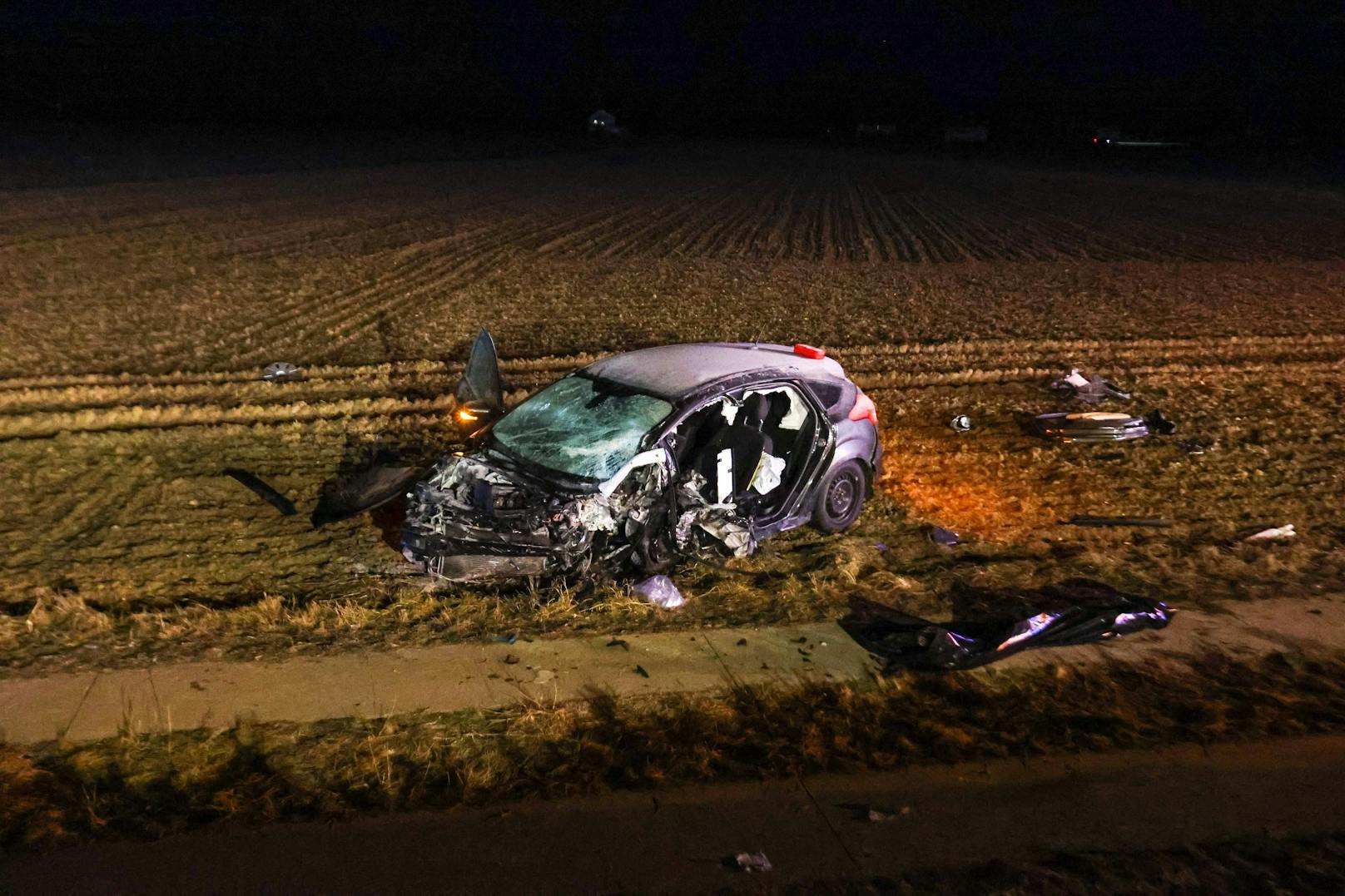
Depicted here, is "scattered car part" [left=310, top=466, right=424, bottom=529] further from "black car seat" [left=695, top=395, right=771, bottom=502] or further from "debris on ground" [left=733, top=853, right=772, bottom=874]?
"debris on ground" [left=733, top=853, right=772, bottom=874]

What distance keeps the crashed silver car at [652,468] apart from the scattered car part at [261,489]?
5.45 feet

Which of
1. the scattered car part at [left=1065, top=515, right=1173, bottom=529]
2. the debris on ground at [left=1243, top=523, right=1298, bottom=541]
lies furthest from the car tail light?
the debris on ground at [left=1243, top=523, right=1298, bottom=541]

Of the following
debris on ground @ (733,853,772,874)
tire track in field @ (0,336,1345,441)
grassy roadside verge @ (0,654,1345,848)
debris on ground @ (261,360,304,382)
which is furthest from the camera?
debris on ground @ (261,360,304,382)

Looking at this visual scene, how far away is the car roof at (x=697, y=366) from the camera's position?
7.99 meters

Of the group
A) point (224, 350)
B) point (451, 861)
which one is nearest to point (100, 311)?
point (224, 350)

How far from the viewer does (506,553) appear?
23.6 feet

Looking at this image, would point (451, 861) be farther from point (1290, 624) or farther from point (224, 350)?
point (224, 350)

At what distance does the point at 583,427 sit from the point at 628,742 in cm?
268

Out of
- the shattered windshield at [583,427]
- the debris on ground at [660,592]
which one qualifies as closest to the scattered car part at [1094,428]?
the shattered windshield at [583,427]

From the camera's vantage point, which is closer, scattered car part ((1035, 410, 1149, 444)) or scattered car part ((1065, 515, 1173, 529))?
scattered car part ((1065, 515, 1173, 529))

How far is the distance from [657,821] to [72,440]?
8.27 meters

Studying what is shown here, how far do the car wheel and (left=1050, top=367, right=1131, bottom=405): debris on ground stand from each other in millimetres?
5324

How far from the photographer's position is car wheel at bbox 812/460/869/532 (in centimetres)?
861

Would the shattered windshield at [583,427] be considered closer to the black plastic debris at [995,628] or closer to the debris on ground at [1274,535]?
the black plastic debris at [995,628]
